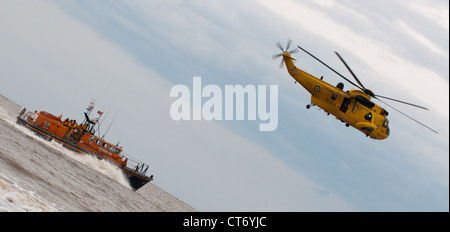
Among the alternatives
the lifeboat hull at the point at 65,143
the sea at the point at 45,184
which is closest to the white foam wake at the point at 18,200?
the sea at the point at 45,184

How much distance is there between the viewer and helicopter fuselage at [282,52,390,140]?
3209 centimetres

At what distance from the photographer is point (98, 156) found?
53.7 meters

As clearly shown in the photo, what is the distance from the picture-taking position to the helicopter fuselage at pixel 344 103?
3209 cm

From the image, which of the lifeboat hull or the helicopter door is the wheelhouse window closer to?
the helicopter door

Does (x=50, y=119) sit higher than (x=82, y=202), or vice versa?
(x=50, y=119)

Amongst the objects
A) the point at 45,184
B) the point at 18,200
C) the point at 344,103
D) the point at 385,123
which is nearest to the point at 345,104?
the point at 344,103

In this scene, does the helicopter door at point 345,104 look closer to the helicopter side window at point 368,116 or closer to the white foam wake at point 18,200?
the helicopter side window at point 368,116

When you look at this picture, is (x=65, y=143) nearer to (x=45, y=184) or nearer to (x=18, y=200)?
(x=45, y=184)

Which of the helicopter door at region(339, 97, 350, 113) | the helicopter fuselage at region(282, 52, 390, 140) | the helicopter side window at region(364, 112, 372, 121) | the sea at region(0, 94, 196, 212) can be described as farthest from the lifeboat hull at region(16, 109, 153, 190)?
the helicopter side window at region(364, 112, 372, 121)

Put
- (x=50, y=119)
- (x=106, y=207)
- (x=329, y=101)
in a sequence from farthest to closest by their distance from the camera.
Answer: (x=50, y=119) < (x=106, y=207) < (x=329, y=101)

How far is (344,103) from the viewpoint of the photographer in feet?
105

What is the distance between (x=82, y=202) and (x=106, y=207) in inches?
170
